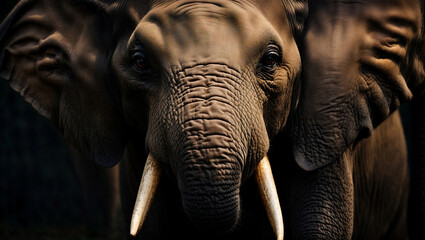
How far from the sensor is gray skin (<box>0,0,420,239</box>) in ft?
9.65

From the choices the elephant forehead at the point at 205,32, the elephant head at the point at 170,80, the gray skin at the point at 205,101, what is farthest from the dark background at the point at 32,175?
the elephant forehead at the point at 205,32

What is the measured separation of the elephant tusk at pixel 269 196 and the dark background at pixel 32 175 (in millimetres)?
4605

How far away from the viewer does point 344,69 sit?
342cm

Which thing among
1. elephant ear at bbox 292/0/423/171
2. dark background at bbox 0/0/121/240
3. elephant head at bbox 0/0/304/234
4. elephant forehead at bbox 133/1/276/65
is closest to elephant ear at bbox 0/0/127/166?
elephant head at bbox 0/0/304/234

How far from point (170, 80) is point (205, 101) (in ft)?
0.78

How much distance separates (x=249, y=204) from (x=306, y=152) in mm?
483

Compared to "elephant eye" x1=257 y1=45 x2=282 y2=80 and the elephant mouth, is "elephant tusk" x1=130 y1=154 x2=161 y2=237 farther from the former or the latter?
"elephant eye" x1=257 y1=45 x2=282 y2=80

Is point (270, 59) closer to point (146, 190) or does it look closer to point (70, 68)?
point (146, 190)

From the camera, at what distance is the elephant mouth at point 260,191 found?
123 inches

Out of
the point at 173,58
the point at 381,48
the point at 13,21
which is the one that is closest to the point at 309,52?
the point at 381,48

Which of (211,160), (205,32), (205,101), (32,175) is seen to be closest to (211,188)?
(211,160)

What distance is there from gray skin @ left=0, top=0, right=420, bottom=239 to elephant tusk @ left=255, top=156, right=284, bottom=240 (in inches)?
4.4

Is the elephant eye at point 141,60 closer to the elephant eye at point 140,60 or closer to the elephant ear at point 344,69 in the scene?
the elephant eye at point 140,60

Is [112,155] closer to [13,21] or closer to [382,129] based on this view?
[13,21]
